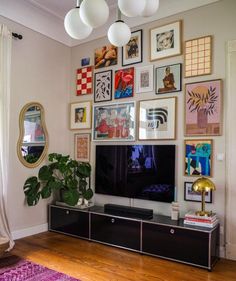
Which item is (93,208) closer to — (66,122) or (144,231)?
(144,231)

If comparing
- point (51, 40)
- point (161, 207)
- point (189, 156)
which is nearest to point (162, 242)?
point (161, 207)

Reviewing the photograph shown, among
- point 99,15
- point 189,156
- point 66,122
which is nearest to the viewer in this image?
point 99,15

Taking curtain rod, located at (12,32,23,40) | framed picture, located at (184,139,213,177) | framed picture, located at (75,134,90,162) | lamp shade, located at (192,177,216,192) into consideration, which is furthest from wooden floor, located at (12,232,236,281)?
curtain rod, located at (12,32,23,40)

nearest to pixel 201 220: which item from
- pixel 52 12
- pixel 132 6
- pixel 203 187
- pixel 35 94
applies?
pixel 203 187

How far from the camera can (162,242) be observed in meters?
2.84

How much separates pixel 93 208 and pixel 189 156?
142 cm

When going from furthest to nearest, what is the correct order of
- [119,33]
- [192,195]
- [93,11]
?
[192,195] → [119,33] → [93,11]

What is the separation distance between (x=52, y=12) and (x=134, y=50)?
49.5 inches

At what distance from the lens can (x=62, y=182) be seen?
3652mm

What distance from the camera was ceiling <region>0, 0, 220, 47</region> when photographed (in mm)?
3276

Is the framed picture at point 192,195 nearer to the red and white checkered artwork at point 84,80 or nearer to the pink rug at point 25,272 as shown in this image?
the pink rug at point 25,272

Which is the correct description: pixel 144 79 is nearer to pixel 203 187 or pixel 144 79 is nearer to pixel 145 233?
pixel 203 187

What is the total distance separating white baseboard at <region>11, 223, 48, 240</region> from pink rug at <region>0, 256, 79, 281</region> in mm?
653

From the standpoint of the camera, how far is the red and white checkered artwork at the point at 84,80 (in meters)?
4.00
